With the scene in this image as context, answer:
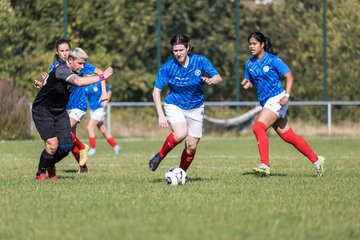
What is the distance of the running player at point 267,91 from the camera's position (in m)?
11.7

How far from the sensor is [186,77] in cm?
1089

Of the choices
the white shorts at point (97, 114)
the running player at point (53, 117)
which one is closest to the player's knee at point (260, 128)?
the running player at point (53, 117)

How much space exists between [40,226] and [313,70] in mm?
22816

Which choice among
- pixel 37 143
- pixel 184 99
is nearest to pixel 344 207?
pixel 184 99

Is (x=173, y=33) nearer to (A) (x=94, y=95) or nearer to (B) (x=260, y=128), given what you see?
(A) (x=94, y=95)

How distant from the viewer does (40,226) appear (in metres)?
6.80

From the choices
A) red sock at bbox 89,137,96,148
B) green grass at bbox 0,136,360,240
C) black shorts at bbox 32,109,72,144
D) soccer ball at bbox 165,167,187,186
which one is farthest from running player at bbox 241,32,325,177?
red sock at bbox 89,137,96,148

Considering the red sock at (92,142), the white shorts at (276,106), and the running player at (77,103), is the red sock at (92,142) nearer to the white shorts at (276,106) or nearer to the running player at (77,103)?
the running player at (77,103)

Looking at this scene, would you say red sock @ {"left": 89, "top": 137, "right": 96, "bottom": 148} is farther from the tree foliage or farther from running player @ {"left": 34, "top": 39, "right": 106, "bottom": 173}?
the tree foliage

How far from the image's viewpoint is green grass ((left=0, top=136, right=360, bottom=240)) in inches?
256

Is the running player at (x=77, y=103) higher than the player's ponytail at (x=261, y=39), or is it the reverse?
the player's ponytail at (x=261, y=39)

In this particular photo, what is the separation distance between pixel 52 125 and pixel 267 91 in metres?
2.79

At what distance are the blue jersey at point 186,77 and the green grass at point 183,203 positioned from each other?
990 mm

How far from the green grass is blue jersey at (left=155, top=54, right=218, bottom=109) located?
0.99 metres
